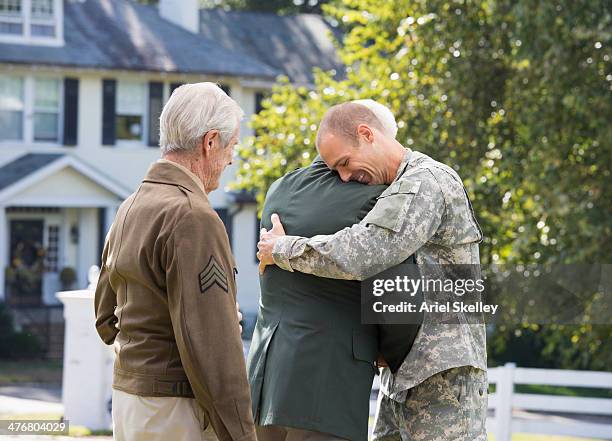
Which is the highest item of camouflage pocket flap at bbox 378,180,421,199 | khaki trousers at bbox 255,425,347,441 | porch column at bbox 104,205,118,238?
porch column at bbox 104,205,118,238

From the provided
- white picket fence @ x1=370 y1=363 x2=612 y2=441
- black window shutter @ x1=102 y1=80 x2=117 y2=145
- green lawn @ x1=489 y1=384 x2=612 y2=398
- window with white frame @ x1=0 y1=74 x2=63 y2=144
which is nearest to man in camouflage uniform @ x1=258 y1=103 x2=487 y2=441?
white picket fence @ x1=370 y1=363 x2=612 y2=441

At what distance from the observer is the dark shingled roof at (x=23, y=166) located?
23.5 metres

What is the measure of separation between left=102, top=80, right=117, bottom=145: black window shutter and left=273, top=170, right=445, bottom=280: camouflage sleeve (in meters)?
21.7

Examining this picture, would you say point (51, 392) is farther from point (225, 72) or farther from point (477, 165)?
point (225, 72)

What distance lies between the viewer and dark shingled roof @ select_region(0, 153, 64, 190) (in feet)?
77.3

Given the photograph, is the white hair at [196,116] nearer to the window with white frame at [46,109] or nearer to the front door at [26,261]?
the window with white frame at [46,109]

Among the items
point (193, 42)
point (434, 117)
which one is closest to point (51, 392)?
point (434, 117)

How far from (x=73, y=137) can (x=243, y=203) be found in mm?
4553

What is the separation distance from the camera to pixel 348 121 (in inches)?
157

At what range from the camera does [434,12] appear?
47.8 feet

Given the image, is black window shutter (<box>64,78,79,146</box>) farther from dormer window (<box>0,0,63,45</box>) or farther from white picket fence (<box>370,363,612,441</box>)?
white picket fence (<box>370,363,612,441</box>)

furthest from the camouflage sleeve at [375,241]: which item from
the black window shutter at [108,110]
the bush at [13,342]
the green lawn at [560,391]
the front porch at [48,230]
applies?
the black window shutter at [108,110]

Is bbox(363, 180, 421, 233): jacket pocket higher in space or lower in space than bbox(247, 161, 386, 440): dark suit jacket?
higher

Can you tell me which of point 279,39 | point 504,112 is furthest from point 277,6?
point 504,112
